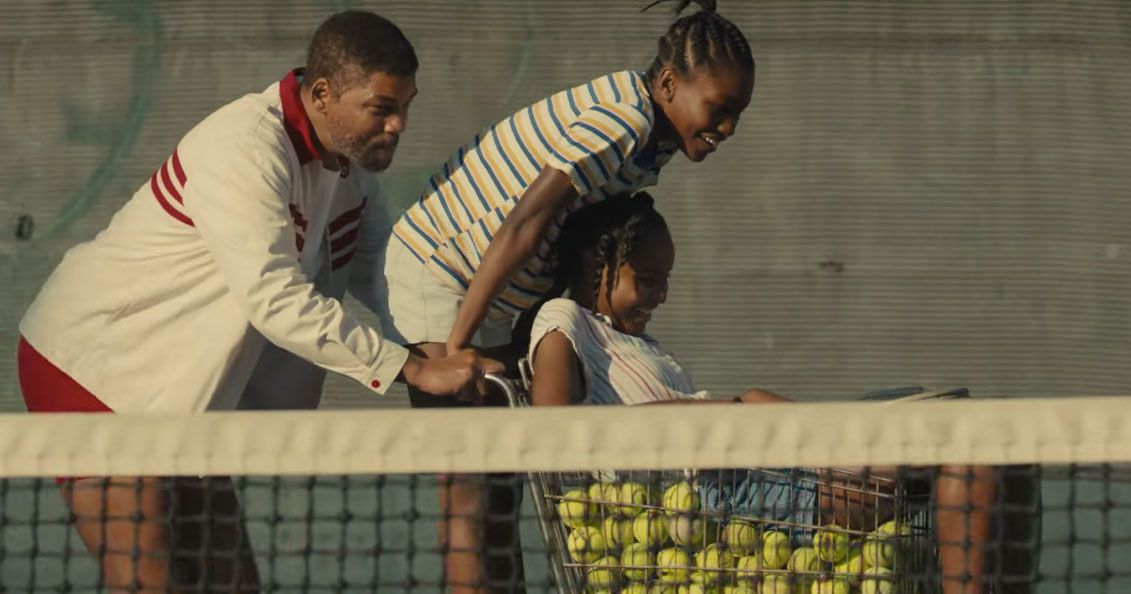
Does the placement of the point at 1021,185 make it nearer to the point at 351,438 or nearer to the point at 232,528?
the point at 232,528

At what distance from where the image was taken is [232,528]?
3.22m

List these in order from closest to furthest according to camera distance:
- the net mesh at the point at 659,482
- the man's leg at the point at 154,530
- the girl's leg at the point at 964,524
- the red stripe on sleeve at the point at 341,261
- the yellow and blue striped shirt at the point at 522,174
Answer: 1. the net mesh at the point at 659,482
2. the girl's leg at the point at 964,524
3. the man's leg at the point at 154,530
4. the yellow and blue striped shirt at the point at 522,174
5. the red stripe on sleeve at the point at 341,261

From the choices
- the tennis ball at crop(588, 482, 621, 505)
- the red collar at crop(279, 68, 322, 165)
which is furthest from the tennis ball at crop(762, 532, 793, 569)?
the red collar at crop(279, 68, 322, 165)

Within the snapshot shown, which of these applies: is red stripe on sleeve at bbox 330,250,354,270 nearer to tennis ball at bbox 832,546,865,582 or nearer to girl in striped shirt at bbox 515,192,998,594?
girl in striped shirt at bbox 515,192,998,594

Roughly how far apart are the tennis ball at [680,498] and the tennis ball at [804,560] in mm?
148

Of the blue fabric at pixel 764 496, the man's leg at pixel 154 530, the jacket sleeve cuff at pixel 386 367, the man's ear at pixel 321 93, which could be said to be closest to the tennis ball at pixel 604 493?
the blue fabric at pixel 764 496

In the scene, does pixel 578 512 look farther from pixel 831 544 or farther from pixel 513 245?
pixel 513 245

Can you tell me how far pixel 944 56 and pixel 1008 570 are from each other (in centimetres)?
349

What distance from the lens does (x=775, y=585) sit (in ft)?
9.25

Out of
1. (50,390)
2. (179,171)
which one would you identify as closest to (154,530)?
(50,390)

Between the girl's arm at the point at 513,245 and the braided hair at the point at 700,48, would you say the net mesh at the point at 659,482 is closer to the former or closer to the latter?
the girl's arm at the point at 513,245

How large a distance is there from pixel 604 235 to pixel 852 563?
75 cm

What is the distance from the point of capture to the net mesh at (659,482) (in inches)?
99.5

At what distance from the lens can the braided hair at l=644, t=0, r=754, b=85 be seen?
3.22 m
